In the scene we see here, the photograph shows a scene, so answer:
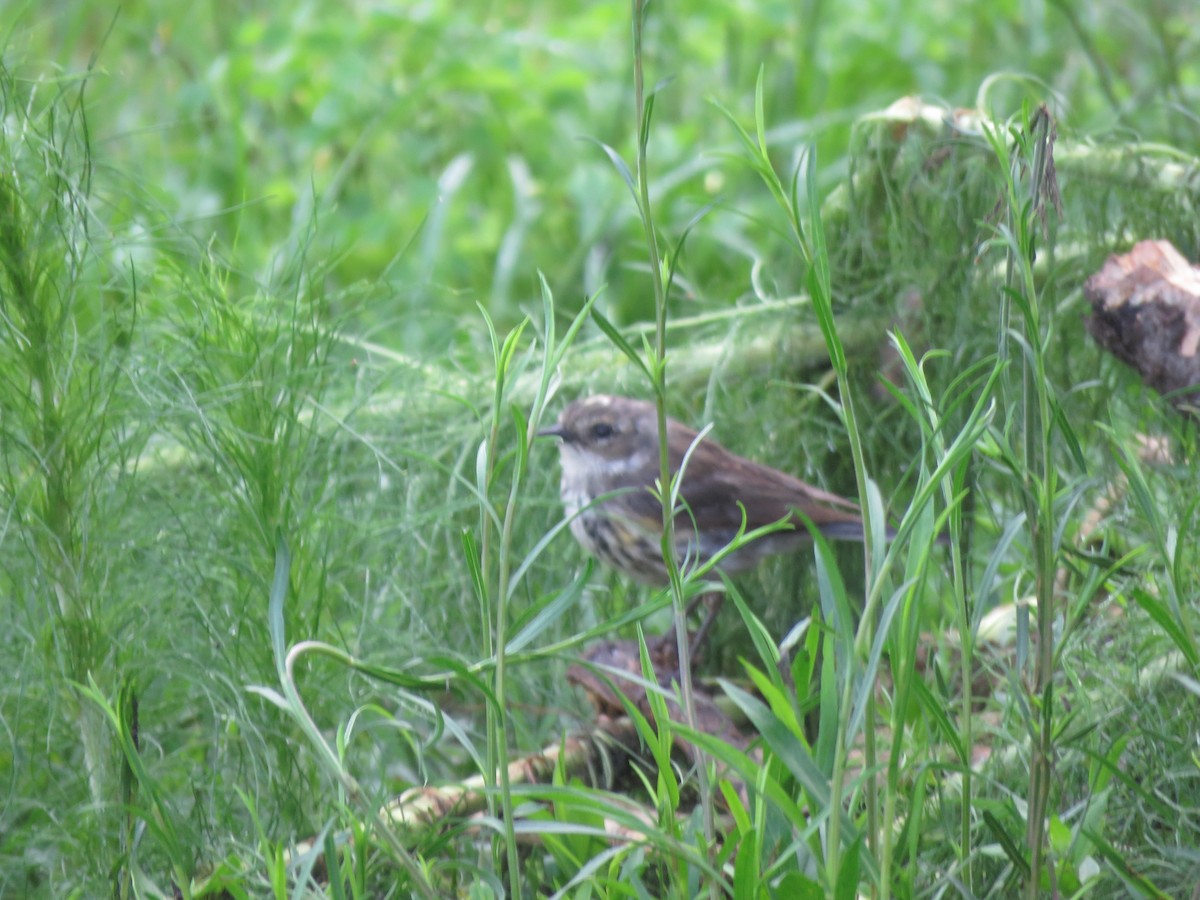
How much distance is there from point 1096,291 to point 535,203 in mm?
2365

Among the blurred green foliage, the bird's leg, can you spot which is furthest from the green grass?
the blurred green foliage

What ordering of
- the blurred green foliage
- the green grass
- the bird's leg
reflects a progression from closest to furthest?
the green grass < the bird's leg < the blurred green foliage

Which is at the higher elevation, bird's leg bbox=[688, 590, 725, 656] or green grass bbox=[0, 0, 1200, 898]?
green grass bbox=[0, 0, 1200, 898]

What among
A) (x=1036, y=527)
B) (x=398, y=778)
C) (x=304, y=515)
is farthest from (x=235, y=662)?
(x=1036, y=527)

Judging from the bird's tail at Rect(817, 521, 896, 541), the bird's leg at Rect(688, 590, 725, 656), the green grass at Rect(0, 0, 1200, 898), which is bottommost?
the bird's leg at Rect(688, 590, 725, 656)

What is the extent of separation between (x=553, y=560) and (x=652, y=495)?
0.57 feet

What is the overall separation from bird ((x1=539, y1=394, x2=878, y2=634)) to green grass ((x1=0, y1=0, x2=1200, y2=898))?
0.06 metres

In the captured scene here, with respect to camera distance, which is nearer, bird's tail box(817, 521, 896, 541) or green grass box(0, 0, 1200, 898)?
green grass box(0, 0, 1200, 898)

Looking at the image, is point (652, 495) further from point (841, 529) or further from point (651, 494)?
point (841, 529)

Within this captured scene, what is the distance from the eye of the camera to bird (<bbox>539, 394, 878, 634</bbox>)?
1979mm

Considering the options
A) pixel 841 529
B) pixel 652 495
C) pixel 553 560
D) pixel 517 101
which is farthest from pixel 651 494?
pixel 517 101

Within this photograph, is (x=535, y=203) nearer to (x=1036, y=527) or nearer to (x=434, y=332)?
(x=434, y=332)

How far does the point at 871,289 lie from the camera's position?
2.03 metres

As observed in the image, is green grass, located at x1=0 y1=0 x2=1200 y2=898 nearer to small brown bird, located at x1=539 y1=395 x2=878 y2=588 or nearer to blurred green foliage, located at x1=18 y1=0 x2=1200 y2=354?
small brown bird, located at x1=539 y1=395 x2=878 y2=588
